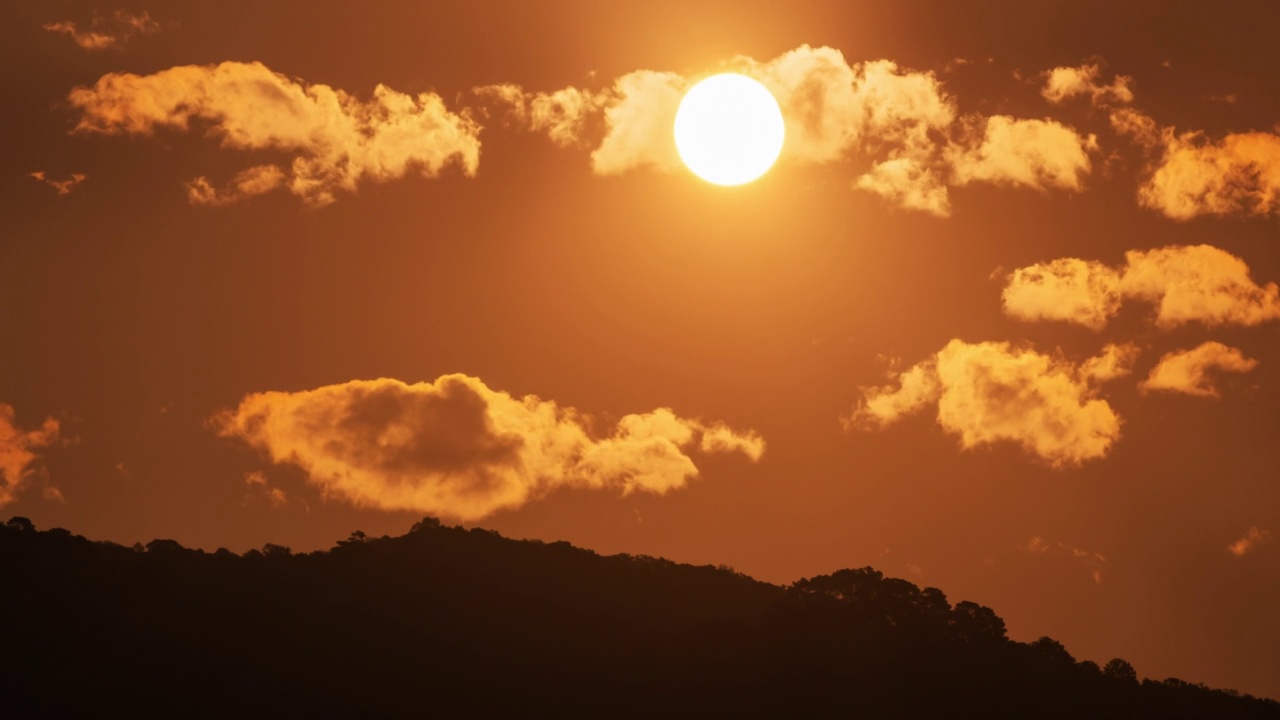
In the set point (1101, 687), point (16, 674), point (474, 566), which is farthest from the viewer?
point (474, 566)

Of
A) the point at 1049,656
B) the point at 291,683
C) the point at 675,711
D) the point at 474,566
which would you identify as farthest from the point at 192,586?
the point at 1049,656

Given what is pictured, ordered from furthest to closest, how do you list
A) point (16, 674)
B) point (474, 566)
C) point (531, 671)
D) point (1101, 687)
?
point (474, 566), point (1101, 687), point (531, 671), point (16, 674)

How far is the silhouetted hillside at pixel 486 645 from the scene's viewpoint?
473 feet

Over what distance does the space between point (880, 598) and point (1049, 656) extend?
63.9 feet

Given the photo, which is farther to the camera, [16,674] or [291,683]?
[291,683]

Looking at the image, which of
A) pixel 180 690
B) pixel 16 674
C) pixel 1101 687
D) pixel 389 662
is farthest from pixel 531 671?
pixel 1101 687

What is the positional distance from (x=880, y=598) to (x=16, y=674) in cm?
9164

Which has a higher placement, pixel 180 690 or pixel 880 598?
pixel 880 598

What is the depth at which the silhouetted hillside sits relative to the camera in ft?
473

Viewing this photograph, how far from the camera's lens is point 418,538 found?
196375 millimetres

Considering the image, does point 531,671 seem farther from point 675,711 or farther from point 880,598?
point 880,598

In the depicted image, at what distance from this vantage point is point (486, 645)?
163750mm

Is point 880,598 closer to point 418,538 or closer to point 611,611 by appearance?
point 611,611

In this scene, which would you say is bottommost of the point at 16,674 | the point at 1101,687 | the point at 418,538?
the point at 16,674
